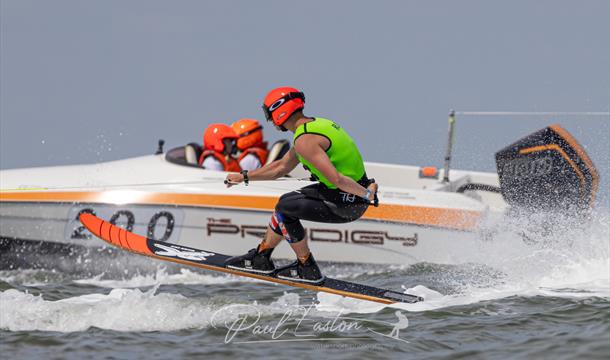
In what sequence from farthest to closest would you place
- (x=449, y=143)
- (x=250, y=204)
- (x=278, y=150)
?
1. (x=449, y=143)
2. (x=278, y=150)
3. (x=250, y=204)

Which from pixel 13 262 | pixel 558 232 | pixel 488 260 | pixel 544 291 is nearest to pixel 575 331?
pixel 544 291

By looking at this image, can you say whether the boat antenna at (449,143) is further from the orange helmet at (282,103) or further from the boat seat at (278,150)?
the orange helmet at (282,103)

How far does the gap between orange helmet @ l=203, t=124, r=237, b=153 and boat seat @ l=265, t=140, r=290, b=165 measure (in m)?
0.49

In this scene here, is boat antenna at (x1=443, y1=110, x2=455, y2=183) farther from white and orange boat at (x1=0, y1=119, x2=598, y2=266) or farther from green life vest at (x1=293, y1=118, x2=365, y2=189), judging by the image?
green life vest at (x1=293, y1=118, x2=365, y2=189)

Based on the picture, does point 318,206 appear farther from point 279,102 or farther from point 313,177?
point 279,102

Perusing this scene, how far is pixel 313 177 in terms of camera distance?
7410mm

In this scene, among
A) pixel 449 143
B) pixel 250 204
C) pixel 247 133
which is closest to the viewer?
pixel 250 204

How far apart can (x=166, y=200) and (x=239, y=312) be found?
3.31 metres

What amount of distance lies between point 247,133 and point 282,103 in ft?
13.4

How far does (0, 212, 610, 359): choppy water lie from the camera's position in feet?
20.4

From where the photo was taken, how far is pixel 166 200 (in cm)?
1060

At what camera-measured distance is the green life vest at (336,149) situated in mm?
7109

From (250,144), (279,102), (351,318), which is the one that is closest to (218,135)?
(250,144)

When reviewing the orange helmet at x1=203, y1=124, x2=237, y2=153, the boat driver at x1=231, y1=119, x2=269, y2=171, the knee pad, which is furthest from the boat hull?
the knee pad
